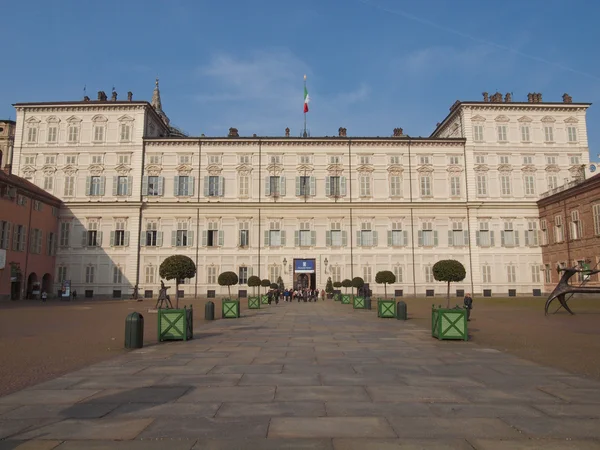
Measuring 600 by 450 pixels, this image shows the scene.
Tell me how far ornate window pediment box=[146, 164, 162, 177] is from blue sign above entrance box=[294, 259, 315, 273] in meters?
17.4

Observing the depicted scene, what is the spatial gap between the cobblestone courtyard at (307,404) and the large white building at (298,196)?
36.7m

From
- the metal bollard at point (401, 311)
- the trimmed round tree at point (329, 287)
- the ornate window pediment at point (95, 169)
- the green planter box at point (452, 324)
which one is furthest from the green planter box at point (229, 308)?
the ornate window pediment at point (95, 169)

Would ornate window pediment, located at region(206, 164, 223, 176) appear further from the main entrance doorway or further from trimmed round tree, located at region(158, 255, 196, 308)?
trimmed round tree, located at region(158, 255, 196, 308)

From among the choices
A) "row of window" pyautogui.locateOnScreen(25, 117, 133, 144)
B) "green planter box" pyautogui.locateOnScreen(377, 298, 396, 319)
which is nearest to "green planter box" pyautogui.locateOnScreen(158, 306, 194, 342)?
"green planter box" pyautogui.locateOnScreen(377, 298, 396, 319)

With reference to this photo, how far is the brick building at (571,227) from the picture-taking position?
39.5 meters

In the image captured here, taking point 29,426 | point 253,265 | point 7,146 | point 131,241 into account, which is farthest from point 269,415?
point 7,146

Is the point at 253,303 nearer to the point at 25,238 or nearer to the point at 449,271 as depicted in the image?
the point at 449,271

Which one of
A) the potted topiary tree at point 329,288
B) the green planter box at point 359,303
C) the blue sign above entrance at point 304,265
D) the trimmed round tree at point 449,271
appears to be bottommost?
the green planter box at point 359,303

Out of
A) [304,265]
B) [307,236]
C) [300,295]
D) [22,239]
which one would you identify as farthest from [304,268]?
[22,239]

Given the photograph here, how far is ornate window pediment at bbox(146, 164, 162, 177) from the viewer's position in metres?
48.4

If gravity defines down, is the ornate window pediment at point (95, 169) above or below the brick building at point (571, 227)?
above

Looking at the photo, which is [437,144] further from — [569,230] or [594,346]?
[594,346]

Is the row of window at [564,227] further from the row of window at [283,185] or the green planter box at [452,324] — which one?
the green planter box at [452,324]

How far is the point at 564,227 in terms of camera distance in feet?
143
